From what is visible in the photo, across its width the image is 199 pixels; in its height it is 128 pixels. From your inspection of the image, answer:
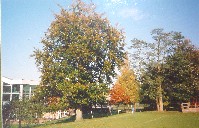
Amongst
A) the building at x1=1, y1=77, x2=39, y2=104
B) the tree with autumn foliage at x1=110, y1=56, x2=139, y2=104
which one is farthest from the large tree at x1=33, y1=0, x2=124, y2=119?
the tree with autumn foliage at x1=110, y1=56, x2=139, y2=104

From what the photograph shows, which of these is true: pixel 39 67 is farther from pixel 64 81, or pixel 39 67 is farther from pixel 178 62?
pixel 178 62

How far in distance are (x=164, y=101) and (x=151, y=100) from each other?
1.67m

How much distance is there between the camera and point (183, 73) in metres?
17.0

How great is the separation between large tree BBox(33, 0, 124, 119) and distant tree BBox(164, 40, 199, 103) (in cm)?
384

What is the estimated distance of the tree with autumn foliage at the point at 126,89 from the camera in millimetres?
20531

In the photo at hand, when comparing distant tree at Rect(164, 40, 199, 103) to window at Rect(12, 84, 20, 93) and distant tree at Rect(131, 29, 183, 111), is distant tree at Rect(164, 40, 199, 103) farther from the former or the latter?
window at Rect(12, 84, 20, 93)

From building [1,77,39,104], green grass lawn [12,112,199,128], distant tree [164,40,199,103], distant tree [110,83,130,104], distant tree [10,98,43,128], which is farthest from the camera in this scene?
distant tree [110,83,130,104]

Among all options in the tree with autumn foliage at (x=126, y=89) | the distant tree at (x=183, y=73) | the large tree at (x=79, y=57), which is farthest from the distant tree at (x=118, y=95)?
the large tree at (x=79, y=57)

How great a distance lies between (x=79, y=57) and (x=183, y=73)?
7.08 meters

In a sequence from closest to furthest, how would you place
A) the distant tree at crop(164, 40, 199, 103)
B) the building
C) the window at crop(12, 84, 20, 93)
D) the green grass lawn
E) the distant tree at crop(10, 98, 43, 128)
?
the green grass lawn < the distant tree at crop(10, 98, 43, 128) < the distant tree at crop(164, 40, 199, 103) < the building < the window at crop(12, 84, 20, 93)

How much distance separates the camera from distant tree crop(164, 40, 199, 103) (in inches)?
618

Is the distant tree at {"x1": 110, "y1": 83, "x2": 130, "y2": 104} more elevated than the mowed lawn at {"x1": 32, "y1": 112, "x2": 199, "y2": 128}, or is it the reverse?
the distant tree at {"x1": 110, "y1": 83, "x2": 130, "y2": 104}

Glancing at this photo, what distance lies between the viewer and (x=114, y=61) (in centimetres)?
1538

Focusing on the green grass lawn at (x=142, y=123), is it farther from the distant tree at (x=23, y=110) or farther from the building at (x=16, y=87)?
the building at (x=16, y=87)
